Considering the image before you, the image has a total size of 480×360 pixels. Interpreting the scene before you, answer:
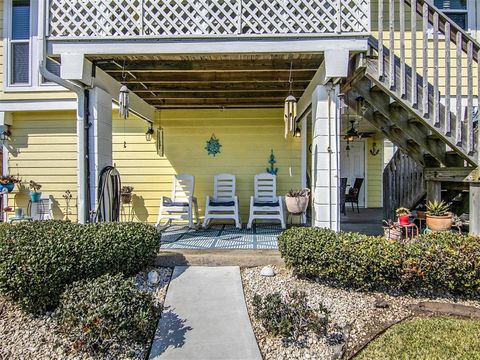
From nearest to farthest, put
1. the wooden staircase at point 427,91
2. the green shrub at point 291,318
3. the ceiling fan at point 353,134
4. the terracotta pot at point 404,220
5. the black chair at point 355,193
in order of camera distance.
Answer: the green shrub at point 291,318 → the wooden staircase at point 427,91 → the terracotta pot at point 404,220 → the ceiling fan at point 353,134 → the black chair at point 355,193

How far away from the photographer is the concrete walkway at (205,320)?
2.51 meters

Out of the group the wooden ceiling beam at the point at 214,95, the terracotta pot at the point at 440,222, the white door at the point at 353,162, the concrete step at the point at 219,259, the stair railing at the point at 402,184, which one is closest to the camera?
the concrete step at the point at 219,259

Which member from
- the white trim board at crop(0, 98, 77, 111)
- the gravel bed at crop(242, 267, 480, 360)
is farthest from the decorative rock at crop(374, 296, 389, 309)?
the white trim board at crop(0, 98, 77, 111)

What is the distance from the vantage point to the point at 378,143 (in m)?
8.77

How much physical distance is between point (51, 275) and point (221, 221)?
3.89 metres

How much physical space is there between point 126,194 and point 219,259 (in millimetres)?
3255

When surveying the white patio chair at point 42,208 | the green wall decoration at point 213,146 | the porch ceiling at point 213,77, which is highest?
the porch ceiling at point 213,77

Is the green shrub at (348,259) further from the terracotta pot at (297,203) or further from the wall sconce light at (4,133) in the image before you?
the wall sconce light at (4,133)

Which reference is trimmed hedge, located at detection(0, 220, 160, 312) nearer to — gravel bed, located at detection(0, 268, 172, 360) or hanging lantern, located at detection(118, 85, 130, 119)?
gravel bed, located at detection(0, 268, 172, 360)

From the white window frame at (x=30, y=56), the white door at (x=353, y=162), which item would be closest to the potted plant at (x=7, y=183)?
the white window frame at (x=30, y=56)

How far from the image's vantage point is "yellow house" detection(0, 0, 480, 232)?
3.86m

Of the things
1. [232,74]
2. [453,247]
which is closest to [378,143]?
[232,74]

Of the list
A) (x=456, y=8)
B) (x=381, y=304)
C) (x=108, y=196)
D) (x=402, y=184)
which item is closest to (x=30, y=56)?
(x=108, y=196)

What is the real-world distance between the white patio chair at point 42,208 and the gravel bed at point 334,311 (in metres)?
4.77
